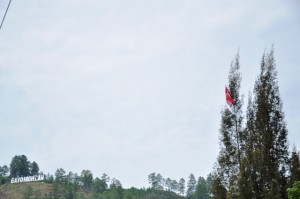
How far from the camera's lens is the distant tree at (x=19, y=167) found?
6545 inches

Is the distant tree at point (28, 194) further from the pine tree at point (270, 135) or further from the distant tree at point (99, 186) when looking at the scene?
the pine tree at point (270, 135)

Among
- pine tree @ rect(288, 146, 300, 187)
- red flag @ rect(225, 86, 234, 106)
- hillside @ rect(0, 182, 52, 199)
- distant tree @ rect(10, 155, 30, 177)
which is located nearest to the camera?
pine tree @ rect(288, 146, 300, 187)

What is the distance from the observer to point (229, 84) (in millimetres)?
21859

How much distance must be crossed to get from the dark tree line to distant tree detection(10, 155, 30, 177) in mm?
155644

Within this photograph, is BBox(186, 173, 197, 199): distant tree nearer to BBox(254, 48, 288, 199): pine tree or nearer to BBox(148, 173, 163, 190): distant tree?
BBox(148, 173, 163, 190): distant tree

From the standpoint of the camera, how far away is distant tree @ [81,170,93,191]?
161250mm

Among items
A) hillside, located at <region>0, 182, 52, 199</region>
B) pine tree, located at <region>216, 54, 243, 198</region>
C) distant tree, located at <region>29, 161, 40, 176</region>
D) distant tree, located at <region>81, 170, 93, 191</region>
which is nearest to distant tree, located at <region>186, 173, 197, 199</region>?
distant tree, located at <region>81, 170, 93, 191</region>

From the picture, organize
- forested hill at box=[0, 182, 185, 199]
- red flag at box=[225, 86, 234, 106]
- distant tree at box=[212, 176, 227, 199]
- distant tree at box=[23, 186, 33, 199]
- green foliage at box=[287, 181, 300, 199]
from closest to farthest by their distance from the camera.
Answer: green foliage at box=[287, 181, 300, 199] → distant tree at box=[212, 176, 227, 199] → red flag at box=[225, 86, 234, 106] → forested hill at box=[0, 182, 185, 199] → distant tree at box=[23, 186, 33, 199]

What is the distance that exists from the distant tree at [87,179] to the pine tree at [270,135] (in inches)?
5760

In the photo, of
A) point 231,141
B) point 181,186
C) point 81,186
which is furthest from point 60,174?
point 231,141

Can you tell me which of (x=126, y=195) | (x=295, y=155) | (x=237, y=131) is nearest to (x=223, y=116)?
(x=237, y=131)

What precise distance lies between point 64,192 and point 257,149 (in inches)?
4974

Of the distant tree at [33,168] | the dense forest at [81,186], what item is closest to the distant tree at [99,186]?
the dense forest at [81,186]

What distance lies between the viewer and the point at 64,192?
451ft
